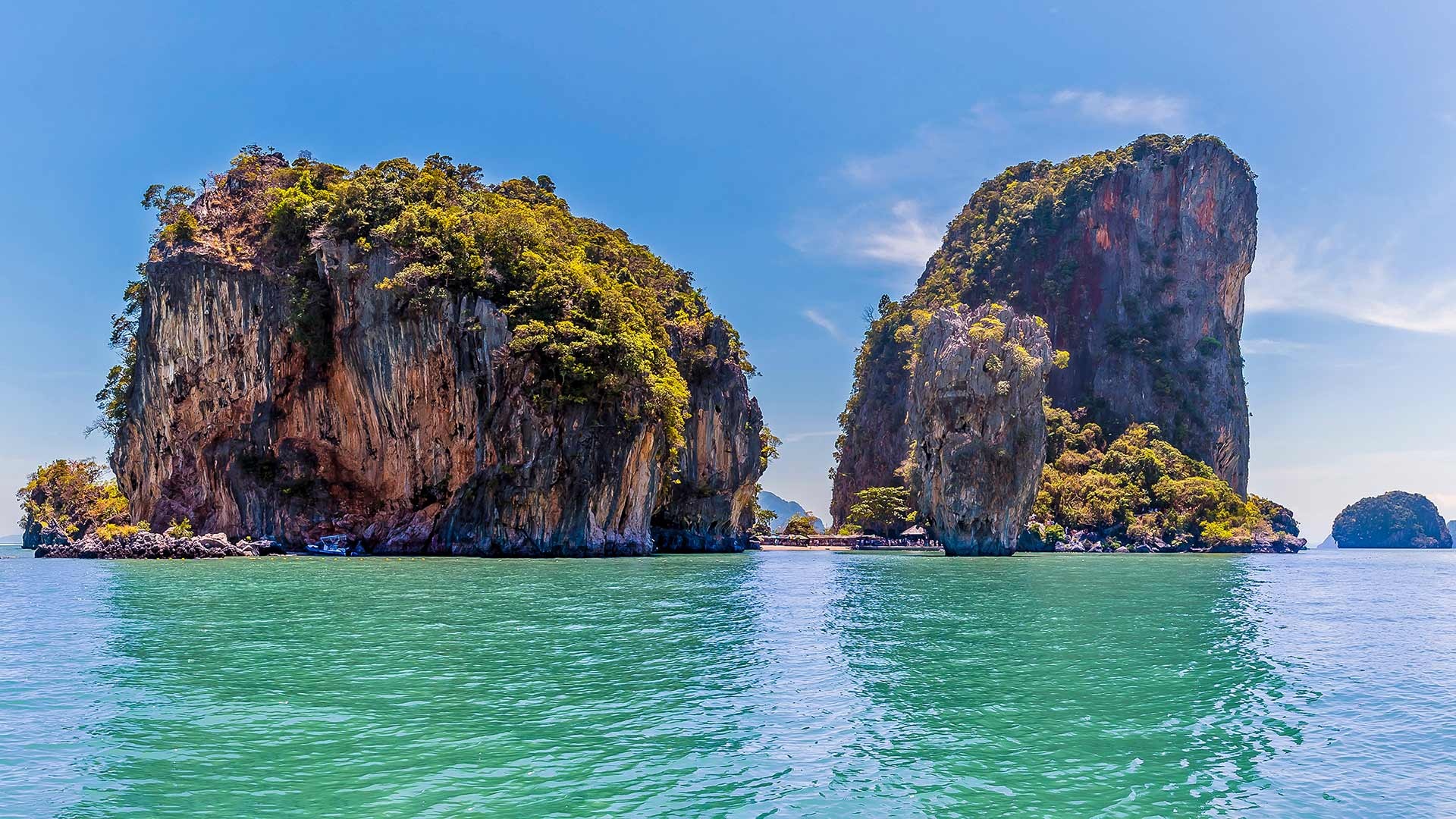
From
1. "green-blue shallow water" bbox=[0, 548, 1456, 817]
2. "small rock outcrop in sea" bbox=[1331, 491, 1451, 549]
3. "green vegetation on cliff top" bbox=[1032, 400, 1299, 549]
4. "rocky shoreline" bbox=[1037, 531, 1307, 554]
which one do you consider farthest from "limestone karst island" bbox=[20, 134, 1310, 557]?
"small rock outcrop in sea" bbox=[1331, 491, 1451, 549]

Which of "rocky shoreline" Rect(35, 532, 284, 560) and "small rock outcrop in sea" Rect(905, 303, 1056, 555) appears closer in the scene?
"rocky shoreline" Rect(35, 532, 284, 560)

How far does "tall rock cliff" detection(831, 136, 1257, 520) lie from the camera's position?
367ft

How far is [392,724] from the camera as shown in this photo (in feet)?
35.8

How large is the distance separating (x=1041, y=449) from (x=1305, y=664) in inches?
1776

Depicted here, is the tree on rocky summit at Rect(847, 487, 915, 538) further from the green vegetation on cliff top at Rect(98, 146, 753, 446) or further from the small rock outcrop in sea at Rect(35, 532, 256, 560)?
the small rock outcrop in sea at Rect(35, 532, 256, 560)

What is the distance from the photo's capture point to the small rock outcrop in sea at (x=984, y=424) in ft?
192

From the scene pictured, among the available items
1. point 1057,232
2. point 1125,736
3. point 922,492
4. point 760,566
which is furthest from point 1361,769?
point 1057,232

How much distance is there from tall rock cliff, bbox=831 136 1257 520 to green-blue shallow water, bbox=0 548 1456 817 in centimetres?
9109

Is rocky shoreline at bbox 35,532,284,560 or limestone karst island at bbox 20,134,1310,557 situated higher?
limestone karst island at bbox 20,134,1310,557

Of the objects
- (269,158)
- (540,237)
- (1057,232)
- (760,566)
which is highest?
(1057,232)

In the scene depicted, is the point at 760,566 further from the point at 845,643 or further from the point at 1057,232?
the point at 1057,232

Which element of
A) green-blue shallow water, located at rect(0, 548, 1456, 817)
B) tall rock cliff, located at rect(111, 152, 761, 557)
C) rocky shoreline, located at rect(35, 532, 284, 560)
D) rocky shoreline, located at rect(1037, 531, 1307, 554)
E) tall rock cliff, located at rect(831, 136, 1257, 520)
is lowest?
rocky shoreline, located at rect(1037, 531, 1307, 554)

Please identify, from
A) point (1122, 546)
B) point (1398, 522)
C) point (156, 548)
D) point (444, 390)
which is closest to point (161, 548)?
point (156, 548)

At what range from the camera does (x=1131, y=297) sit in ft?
381
